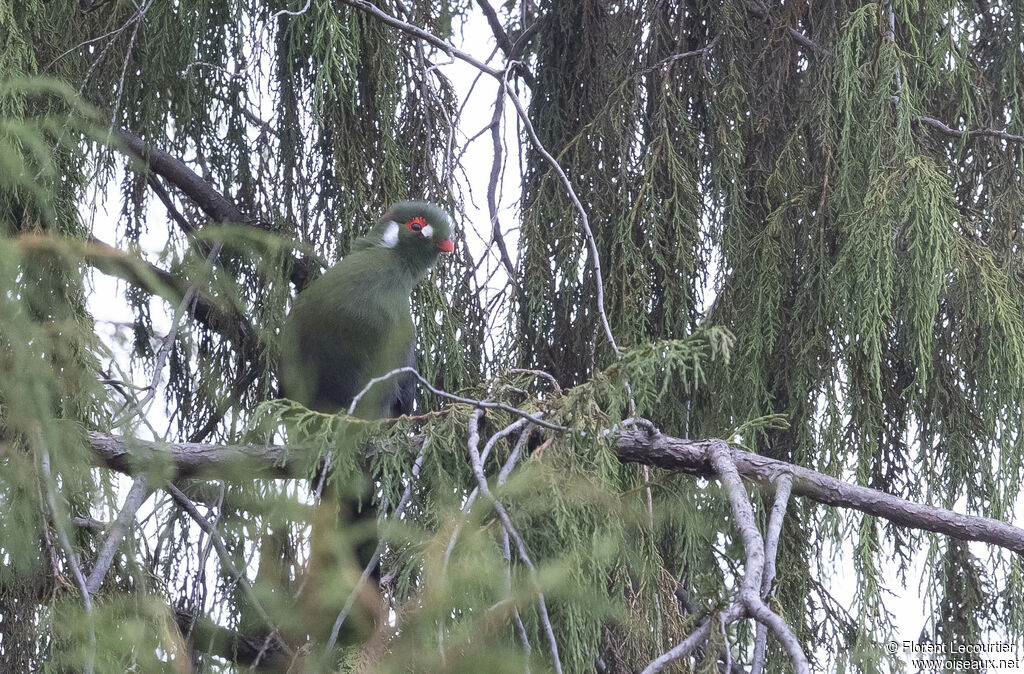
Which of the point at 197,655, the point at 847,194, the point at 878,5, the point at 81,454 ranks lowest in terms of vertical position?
the point at 197,655

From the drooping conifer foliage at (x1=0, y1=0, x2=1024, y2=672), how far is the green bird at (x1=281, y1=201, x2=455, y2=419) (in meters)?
0.09

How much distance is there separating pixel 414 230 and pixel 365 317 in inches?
13.3

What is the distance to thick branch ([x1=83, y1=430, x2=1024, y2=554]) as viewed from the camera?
2068 millimetres

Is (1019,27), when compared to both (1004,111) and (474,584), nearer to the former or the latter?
(1004,111)

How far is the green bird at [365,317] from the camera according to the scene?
307 centimetres

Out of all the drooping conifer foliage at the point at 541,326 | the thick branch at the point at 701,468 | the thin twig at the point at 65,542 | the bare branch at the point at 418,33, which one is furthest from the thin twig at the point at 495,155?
the thin twig at the point at 65,542

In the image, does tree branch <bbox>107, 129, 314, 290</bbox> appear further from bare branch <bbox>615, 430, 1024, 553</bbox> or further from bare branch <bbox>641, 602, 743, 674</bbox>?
bare branch <bbox>641, 602, 743, 674</bbox>

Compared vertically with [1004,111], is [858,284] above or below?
below

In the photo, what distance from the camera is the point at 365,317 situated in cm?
323

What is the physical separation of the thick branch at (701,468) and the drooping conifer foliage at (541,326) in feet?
0.07

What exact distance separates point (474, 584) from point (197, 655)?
1.23m

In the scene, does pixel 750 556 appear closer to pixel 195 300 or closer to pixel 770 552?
pixel 770 552

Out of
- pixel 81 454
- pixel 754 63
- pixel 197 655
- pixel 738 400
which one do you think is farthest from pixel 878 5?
pixel 197 655

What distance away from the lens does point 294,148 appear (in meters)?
2.89
